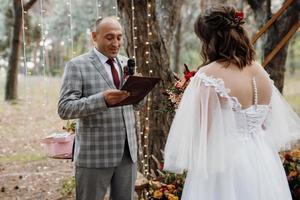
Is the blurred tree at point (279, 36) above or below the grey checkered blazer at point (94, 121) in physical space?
above

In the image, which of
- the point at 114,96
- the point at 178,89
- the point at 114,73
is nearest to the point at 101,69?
the point at 114,73

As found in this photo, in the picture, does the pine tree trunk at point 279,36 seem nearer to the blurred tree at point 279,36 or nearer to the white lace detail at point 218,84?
the blurred tree at point 279,36

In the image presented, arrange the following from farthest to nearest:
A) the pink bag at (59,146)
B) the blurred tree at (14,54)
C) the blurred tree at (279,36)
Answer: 1. the blurred tree at (14,54)
2. the blurred tree at (279,36)
3. the pink bag at (59,146)

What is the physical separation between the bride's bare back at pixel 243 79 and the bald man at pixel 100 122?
0.68 metres

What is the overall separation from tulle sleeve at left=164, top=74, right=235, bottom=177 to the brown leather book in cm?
26

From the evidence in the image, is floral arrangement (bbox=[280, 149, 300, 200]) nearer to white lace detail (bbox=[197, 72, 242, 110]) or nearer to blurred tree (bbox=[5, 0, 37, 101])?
white lace detail (bbox=[197, 72, 242, 110])

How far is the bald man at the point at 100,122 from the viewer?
262 cm

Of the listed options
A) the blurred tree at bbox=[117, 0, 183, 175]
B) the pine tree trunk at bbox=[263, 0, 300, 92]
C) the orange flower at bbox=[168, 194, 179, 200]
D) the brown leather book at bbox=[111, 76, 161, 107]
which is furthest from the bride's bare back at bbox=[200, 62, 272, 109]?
the pine tree trunk at bbox=[263, 0, 300, 92]

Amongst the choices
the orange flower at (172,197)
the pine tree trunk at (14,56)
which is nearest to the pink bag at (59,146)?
the orange flower at (172,197)

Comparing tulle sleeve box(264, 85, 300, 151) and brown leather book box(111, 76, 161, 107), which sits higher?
brown leather book box(111, 76, 161, 107)

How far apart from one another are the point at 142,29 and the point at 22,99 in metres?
9.64

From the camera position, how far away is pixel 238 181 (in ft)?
7.54

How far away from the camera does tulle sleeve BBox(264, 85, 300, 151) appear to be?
257cm

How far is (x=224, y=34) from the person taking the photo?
2182mm
